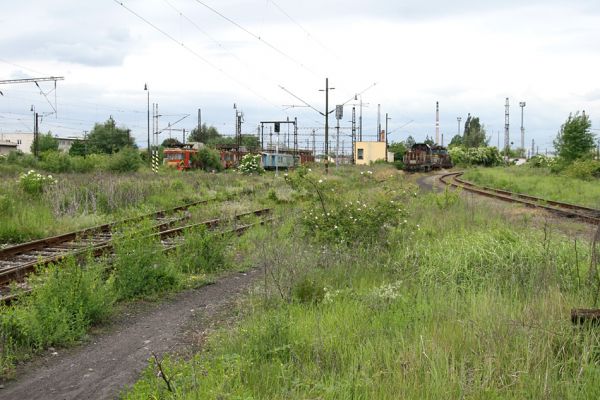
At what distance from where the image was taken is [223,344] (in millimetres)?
5867

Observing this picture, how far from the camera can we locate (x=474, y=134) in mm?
122188

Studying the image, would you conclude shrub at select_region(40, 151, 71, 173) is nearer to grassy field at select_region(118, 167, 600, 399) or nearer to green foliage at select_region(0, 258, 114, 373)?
green foliage at select_region(0, 258, 114, 373)

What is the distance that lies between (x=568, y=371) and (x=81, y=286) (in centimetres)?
574

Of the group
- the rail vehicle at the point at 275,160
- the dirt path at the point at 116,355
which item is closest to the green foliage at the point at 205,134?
the rail vehicle at the point at 275,160

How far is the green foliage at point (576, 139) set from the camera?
4119 cm

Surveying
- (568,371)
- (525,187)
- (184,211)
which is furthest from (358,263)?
(525,187)

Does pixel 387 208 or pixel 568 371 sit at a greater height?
pixel 387 208

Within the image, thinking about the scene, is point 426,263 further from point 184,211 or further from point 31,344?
point 184,211

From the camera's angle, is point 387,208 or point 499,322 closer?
point 499,322

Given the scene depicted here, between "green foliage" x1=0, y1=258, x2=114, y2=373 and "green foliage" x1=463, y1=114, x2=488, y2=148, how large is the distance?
11036 cm

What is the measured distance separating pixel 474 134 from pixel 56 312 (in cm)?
12342

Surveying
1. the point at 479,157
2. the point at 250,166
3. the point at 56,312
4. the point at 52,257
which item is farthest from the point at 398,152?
the point at 56,312

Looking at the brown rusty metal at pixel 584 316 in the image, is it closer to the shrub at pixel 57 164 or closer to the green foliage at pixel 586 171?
the green foliage at pixel 586 171

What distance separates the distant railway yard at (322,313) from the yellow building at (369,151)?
73.7m
